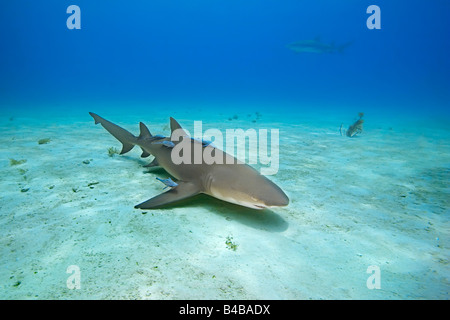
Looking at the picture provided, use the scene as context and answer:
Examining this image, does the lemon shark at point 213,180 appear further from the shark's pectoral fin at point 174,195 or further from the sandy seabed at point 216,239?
the sandy seabed at point 216,239

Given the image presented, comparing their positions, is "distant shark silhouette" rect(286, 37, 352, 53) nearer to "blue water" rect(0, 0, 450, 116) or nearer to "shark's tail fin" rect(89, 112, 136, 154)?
"shark's tail fin" rect(89, 112, 136, 154)

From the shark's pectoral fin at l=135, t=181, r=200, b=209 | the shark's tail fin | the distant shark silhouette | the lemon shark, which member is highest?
the distant shark silhouette

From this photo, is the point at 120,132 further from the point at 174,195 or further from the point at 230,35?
the point at 230,35

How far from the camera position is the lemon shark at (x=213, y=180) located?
2906mm

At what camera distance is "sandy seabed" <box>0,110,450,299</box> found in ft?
6.61

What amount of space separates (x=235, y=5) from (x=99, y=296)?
8270 inches

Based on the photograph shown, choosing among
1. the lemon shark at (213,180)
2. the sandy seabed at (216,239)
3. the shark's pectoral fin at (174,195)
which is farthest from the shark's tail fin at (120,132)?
the shark's pectoral fin at (174,195)

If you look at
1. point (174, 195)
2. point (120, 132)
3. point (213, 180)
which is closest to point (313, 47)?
point (120, 132)

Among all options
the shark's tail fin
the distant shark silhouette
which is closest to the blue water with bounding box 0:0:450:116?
the distant shark silhouette

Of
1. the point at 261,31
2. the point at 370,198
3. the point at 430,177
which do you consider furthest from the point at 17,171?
the point at 261,31

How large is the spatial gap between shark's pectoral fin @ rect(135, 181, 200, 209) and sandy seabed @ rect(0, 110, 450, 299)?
13 centimetres

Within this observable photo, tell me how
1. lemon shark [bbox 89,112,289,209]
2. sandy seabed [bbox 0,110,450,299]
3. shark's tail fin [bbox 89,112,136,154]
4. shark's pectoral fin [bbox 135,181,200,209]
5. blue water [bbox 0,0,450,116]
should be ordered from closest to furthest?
sandy seabed [bbox 0,110,450,299] → lemon shark [bbox 89,112,289,209] → shark's pectoral fin [bbox 135,181,200,209] → shark's tail fin [bbox 89,112,136,154] → blue water [bbox 0,0,450,116]

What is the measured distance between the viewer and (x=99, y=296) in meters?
1.82
